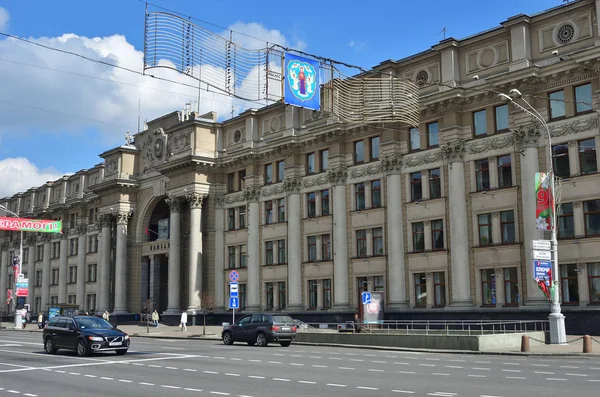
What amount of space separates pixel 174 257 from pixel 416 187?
25.2 metres

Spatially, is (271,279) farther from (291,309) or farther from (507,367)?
(507,367)

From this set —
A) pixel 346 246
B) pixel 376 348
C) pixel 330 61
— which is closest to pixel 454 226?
pixel 346 246

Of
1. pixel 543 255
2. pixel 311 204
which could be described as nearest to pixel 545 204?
pixel 543 255

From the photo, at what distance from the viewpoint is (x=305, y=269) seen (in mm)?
52469

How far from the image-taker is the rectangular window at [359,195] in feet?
161

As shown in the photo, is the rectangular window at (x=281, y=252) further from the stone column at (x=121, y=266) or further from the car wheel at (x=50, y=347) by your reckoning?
the car wheel at (x=50, y=347)

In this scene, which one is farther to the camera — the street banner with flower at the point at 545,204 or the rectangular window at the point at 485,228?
the rectangular window at the point at 485,228

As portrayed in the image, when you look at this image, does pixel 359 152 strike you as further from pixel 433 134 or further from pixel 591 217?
pixel 591 217

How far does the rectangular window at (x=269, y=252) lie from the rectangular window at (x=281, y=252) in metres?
0.85

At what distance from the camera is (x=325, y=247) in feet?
169

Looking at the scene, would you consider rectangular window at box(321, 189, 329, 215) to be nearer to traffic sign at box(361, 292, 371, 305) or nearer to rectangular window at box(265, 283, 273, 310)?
rectangular window at box(265, 283, 273, 310)

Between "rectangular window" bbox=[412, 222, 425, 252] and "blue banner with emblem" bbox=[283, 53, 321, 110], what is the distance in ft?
79.3

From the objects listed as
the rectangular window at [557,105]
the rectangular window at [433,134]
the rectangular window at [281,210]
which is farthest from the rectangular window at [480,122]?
the rectangular window at [281,210]

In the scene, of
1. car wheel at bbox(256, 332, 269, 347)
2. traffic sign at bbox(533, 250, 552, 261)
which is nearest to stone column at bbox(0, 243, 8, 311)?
car wheel at bbox(256, 332, 269, 347)
